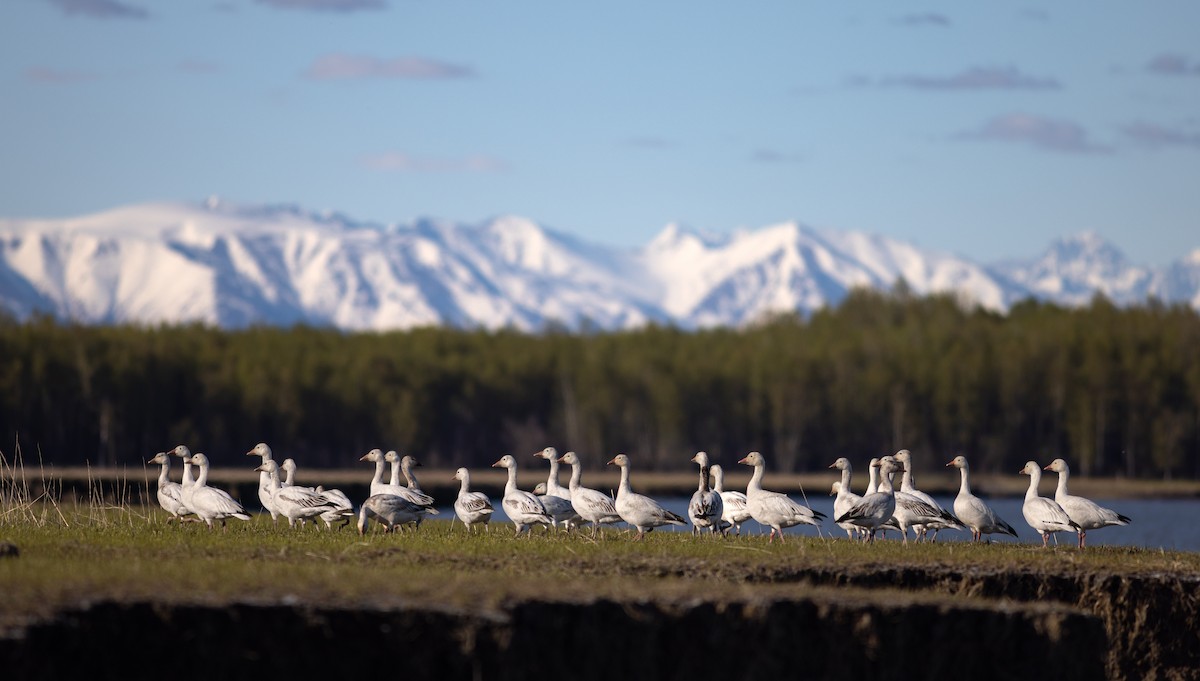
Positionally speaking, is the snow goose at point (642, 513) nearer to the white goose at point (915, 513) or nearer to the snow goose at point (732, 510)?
the snow goose at point (732, 510)

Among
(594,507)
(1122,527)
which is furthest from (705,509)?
(1122,527)

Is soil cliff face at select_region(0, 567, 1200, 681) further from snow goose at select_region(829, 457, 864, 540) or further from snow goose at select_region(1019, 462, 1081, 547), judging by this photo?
snow goose at select_region(829, 457, 864, 540)

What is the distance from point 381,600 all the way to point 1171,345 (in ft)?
286

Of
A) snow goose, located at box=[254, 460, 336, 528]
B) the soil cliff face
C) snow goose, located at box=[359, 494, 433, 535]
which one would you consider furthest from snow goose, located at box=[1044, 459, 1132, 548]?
snow goose, located at box=[254, 460, 336, 528]

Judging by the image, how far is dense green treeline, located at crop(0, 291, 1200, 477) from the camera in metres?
89.0

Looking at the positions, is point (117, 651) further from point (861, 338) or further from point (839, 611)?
point (861, 338)

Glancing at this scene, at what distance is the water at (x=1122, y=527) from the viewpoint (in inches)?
1672

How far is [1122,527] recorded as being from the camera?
177 feet

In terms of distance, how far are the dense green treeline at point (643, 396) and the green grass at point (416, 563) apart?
67379 mm

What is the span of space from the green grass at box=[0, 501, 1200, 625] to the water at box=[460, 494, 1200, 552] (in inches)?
571

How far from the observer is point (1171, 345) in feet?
308

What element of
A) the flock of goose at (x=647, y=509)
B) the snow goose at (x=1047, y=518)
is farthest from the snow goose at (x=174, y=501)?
the snow goose at (x=1047, y=518)

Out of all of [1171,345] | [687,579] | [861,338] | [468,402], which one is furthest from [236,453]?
[687,579]

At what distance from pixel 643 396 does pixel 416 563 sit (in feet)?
272
